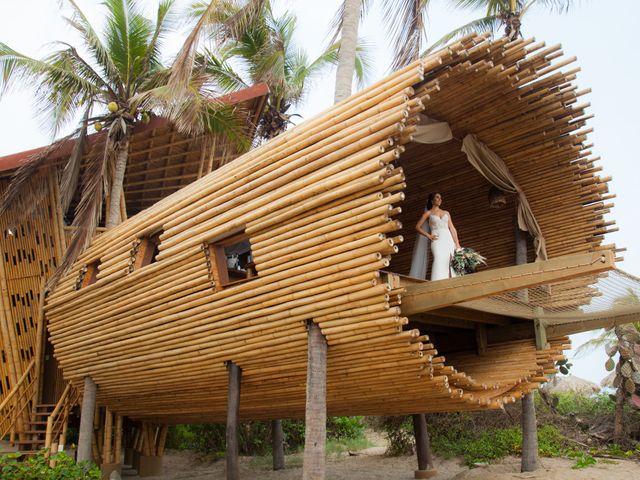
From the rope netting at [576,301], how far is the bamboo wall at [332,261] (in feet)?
1.68

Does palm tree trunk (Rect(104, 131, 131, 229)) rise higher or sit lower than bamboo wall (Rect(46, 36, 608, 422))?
higher

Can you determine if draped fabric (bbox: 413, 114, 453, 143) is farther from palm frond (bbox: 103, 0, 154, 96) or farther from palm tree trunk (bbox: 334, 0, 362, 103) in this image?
palm frond (bbox: 103, 0, 154, 96)

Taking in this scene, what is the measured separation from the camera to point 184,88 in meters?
9.56

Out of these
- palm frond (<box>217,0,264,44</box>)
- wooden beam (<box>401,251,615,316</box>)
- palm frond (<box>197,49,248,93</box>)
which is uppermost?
palm frond (<box>197,49,248,93</box>)

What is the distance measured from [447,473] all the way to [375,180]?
7054mm

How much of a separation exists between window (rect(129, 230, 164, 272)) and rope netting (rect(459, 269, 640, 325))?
171 inches

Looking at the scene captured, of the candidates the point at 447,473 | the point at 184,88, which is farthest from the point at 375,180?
the point at 447,473

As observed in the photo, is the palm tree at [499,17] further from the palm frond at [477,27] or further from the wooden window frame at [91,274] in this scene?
the wooden window frame at [91,274]

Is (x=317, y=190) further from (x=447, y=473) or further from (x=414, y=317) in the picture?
(x=447, y=473)

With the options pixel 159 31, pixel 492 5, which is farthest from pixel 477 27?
pixel 159 31

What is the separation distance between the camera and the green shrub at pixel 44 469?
7.80m

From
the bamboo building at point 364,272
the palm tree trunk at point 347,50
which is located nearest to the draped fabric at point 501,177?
the bamboo building at point 364,272

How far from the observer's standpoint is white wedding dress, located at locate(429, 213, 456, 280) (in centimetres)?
695

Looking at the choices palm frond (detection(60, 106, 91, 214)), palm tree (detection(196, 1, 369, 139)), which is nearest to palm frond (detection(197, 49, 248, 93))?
palm tree (detection(196, 1, 369, 139))
